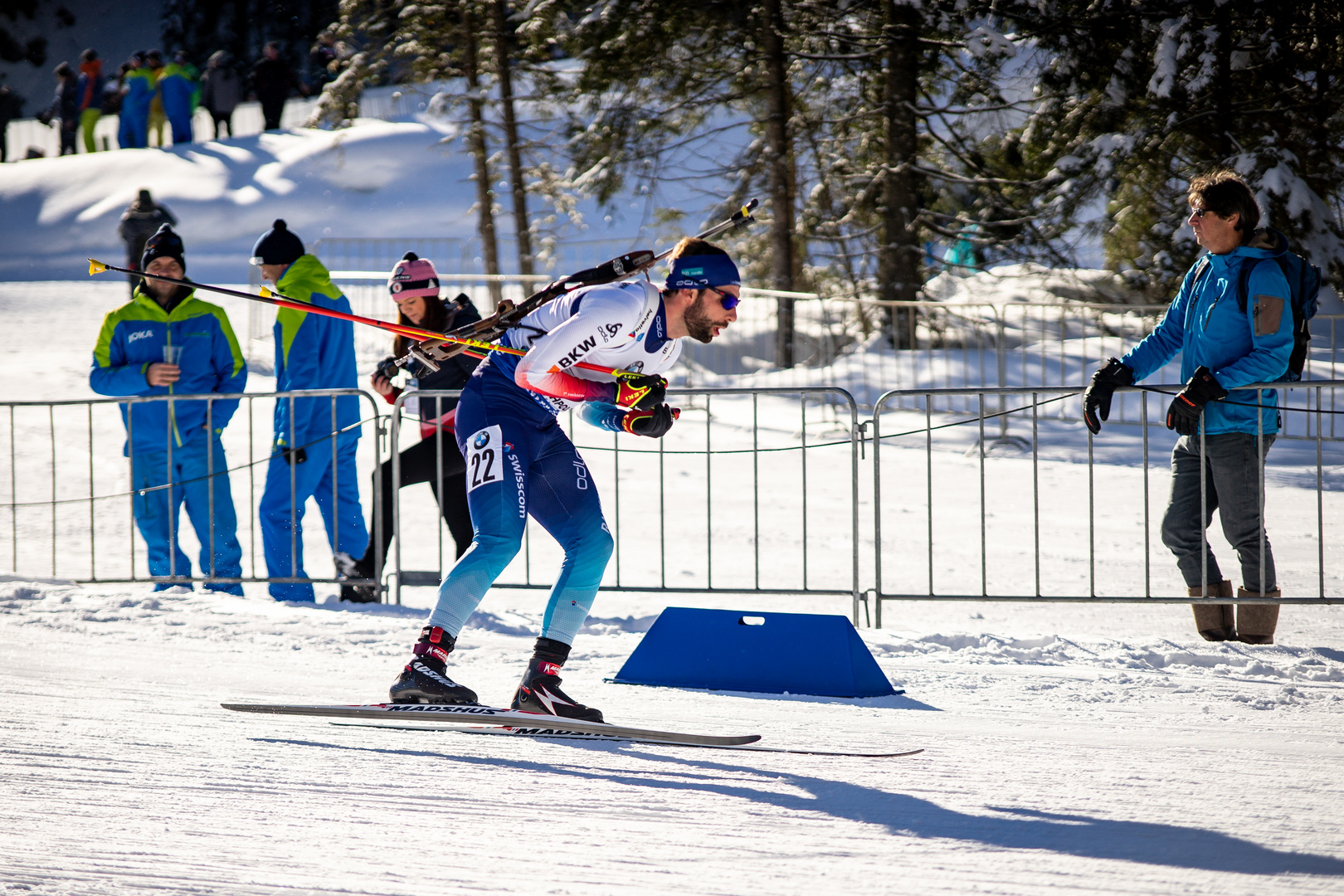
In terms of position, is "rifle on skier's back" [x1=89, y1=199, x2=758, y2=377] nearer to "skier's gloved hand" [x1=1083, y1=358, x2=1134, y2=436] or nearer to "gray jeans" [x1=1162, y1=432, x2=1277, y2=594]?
"skier's gloved hand" [x1=1083, y1=358, x2=1134, y2=436]

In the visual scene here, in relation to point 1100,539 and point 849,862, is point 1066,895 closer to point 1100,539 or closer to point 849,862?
point 849,862

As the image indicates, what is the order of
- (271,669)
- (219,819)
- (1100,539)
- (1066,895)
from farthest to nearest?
(1100,539) < (271,669) < (219,819) < (1066,895)

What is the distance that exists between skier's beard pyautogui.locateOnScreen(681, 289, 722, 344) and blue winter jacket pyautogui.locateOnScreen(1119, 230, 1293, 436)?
2.59 metres

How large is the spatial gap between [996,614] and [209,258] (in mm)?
23549

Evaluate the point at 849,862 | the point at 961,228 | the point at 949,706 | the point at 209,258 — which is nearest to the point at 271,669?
the point at 949,706

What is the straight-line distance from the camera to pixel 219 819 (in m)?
3.10

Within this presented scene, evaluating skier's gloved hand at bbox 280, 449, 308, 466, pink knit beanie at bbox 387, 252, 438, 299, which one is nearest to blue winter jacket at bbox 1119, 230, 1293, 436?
pink knit beanie at bbox 387, 252, 438, 299

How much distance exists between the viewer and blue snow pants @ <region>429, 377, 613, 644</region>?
409 centimetres

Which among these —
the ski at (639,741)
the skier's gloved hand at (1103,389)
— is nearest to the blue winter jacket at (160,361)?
the ski at (639,741)

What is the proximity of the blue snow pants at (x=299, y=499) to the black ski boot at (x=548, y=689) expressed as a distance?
301cm

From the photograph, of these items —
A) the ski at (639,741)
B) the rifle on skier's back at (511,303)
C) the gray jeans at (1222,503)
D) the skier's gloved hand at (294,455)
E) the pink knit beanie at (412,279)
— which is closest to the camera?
the ski at (639,741)

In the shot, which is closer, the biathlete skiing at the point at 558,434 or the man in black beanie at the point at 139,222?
the biathlete skiing at the point at 558,434

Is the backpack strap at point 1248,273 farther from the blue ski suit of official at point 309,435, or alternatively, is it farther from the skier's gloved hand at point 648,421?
the blue ski suit of official at point 309,435

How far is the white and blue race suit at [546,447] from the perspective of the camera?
4.00 meters
